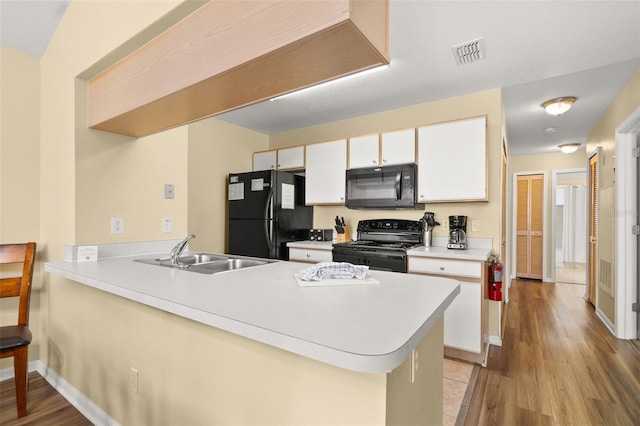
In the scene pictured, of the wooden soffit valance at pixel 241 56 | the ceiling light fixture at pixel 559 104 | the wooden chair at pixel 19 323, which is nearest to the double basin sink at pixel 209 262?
the wooden chair at pixel 19 323

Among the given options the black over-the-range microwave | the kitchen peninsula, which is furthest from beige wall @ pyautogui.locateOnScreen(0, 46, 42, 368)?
the black over-the-range microwave

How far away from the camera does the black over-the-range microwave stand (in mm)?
3088

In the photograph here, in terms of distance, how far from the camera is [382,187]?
3.25 metres

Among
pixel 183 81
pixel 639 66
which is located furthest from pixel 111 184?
Answer: pixel 639 66

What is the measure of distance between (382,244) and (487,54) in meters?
1.87

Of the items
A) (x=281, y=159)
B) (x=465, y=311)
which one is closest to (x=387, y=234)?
(x=465, y=311)

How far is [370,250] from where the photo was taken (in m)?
2.95

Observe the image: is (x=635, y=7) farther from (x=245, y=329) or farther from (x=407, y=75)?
(x=245, y=329)

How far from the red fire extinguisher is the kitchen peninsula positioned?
5.15ft

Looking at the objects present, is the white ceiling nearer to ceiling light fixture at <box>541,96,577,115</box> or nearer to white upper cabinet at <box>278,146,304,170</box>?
ceiling light fixture at <box>541,96,577,115</box>

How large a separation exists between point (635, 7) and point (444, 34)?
1.04 meters

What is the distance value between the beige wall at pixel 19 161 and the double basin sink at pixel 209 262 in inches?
42.9

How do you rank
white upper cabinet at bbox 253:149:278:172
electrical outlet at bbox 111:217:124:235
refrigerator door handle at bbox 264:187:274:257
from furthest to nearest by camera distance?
white upper cabinet at bbox 253:149:278:172 → refrigerator door handle at bbox 264:187:274:257 → electrical outlet at bbox 111:217:124:235

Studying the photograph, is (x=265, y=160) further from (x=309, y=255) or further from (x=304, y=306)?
(x=304, y=306)
